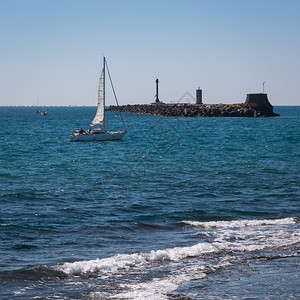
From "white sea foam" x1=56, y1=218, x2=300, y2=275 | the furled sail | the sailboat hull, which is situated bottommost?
"white sea foam" x1=56, y1=218, x2=300, y2=275

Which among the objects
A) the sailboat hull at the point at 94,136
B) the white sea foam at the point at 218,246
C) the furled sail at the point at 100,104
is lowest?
the white sea foam at the point at 218,246

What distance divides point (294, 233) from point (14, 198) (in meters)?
15.0

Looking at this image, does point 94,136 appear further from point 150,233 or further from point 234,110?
point 234,110

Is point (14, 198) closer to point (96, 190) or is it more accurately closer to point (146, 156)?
point (96, 190)

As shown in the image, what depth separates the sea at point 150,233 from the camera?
12977mm

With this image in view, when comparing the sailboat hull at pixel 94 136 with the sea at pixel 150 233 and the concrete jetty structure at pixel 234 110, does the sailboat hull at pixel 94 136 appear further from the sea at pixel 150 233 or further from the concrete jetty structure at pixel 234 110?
the concrete jetty structure at pixel 234 110

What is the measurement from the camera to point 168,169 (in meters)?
37.9

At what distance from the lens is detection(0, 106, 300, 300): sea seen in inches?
511

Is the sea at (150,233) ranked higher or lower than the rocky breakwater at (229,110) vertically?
lower

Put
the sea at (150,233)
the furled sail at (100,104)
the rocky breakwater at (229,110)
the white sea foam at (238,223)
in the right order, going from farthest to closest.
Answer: the rocky breakwater at (229,110) → the furled sail at (100,104) → the white sea foam at (238,223) → the sea at (150,233)

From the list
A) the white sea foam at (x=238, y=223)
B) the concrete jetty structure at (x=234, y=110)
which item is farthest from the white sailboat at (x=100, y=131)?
the concrete jetty structure at (x=234, y=110)

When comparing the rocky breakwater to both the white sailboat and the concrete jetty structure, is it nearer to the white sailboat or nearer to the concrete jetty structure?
the concrete jetty structure

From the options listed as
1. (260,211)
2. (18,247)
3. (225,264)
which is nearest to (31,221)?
(18,247)

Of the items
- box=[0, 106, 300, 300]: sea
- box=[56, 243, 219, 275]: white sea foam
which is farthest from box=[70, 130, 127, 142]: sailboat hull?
box=[56, 243, 219, 275]: white sea foam
